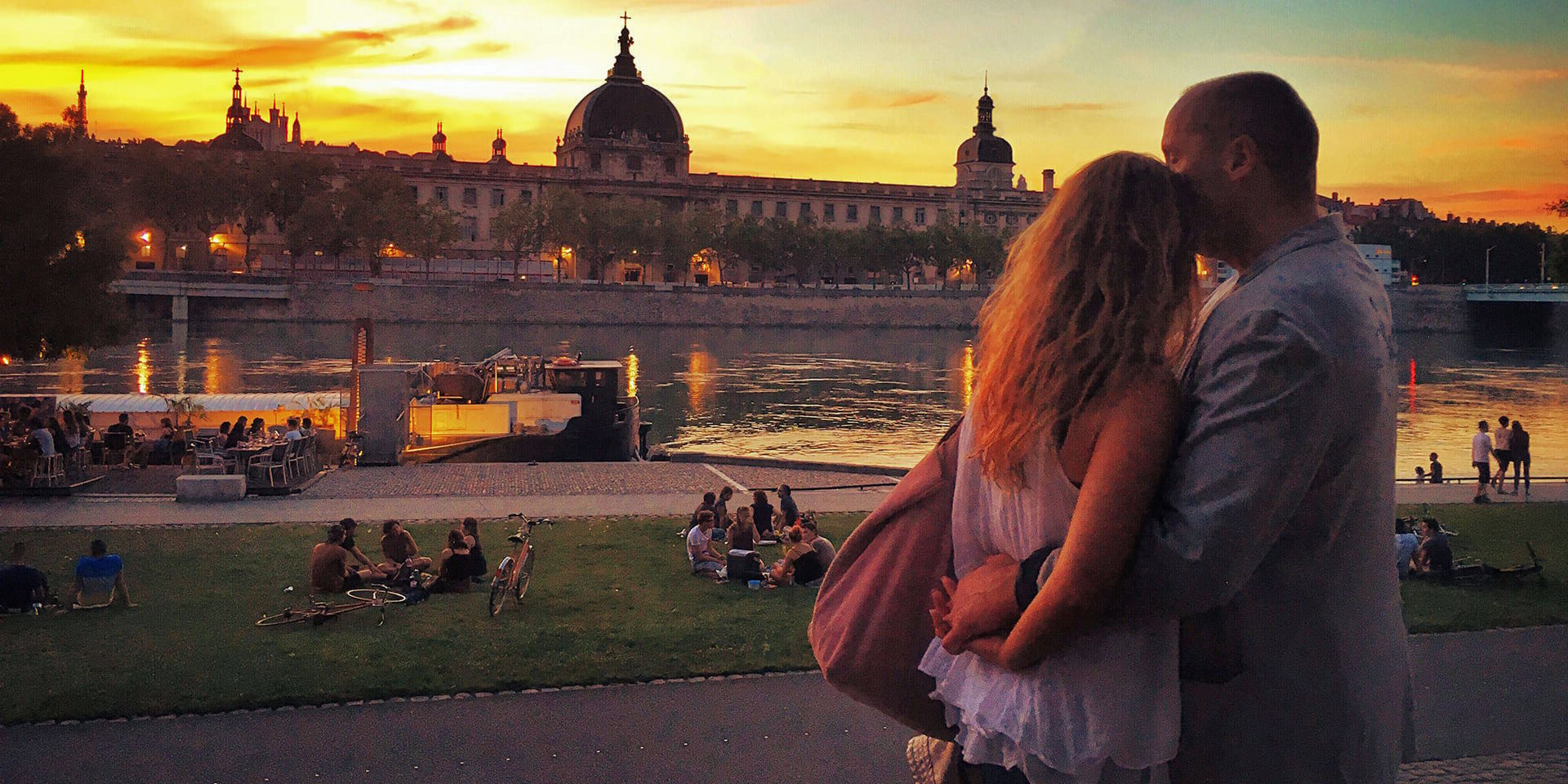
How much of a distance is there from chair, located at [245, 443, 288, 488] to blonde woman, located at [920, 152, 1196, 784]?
62.5ft

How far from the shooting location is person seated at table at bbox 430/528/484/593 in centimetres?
1205

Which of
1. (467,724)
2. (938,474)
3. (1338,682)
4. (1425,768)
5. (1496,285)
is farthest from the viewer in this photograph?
(1496,285)

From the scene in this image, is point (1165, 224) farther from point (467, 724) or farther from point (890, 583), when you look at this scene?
point (467, 724)

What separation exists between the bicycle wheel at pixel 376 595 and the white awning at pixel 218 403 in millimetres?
17716

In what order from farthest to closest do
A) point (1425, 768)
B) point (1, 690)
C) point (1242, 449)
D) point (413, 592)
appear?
point (413, 592)
point (1, 690)
point (1425, 768)
point (1242, 449)

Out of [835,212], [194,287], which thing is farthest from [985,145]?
[194,287]

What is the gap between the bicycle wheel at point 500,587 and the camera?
430 inches

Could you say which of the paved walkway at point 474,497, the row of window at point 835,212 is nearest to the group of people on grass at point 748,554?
the paved walkway at point 474,497

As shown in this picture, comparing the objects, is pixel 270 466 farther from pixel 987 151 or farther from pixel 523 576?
pixel 987 151

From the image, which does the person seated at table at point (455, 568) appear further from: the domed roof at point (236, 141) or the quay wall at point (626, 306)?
the domed roof at point (236, 141)

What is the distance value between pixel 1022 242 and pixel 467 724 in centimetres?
590

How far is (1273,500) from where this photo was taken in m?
2.28

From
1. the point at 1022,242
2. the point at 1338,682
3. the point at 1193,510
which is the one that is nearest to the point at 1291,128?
the point at 1022,242

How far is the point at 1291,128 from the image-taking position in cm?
251
